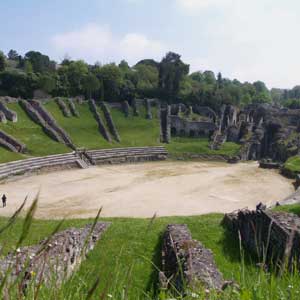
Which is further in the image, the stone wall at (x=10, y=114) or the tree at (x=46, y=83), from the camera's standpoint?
the tree at (x=46, y=83)

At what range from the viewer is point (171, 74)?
88188 millimetres

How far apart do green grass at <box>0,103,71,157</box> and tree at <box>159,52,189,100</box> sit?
39.5 metres

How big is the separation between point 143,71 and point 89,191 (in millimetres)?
72988

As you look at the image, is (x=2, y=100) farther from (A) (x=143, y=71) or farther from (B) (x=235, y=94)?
(B) (x=235, y=94)

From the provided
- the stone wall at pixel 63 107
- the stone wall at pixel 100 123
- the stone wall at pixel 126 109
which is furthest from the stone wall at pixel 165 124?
the stone wall at pixel 63 107

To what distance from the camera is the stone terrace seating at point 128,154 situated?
53594mm

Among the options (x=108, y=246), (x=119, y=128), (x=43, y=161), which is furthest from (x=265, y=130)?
(x=108, y=246)

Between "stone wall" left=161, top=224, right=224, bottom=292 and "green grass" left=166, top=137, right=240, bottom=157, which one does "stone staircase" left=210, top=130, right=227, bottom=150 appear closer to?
"green grass" left=166, top=137, right=240, bottom=157

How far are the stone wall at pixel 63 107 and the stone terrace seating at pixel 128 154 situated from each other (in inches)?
515

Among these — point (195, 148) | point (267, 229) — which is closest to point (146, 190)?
point (267, 229)

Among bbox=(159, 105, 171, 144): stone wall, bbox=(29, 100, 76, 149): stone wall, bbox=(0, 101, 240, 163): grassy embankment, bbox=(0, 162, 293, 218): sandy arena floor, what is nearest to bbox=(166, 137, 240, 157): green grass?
bbox=(0, 101, 240, 163): grassy embankment

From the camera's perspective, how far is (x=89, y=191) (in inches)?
1400

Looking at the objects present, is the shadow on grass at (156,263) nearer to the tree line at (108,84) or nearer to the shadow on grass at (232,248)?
the shadow on grass at (232,248)

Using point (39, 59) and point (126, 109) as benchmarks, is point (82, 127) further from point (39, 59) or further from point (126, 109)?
point (39, 59)
